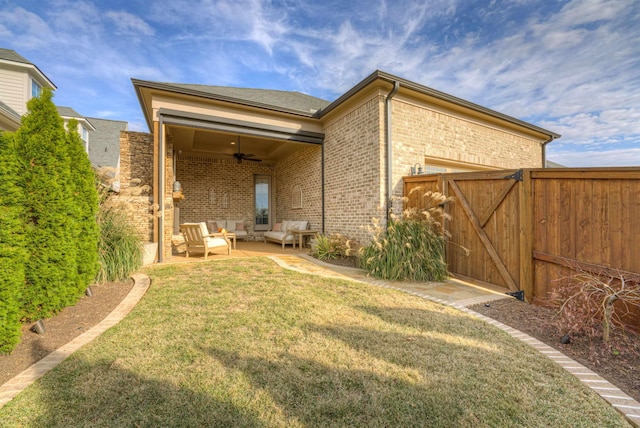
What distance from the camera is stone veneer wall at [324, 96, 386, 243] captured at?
6.55m

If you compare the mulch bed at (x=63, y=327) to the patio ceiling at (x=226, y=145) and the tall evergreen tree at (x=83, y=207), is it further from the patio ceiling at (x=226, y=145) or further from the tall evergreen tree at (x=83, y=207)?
the patio ceiling at (x=226, y=145)

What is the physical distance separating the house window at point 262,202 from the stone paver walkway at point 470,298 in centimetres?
588

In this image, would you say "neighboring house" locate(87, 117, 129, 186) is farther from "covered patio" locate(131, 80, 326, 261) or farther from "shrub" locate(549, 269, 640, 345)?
"shrub" locate(549, 269, 640, 345)

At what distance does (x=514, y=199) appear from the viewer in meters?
4.48

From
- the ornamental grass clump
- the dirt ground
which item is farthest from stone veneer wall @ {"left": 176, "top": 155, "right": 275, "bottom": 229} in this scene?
the ornamental grass clump

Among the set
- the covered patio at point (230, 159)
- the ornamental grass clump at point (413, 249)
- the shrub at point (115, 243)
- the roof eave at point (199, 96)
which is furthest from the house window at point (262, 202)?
the ornamental grass clump at point (413, 249)

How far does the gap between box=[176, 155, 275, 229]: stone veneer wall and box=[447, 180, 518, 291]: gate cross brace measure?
9.58 meters

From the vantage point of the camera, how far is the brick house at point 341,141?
6660mm

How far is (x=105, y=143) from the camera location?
1689cm

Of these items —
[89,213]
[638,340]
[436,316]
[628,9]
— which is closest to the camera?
[638,340]

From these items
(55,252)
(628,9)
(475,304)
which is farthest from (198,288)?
(628,9)

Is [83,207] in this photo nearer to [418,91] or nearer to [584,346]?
[584,346]

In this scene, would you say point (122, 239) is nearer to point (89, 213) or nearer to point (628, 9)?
point (89, 213)

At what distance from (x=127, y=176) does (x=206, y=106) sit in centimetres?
286
